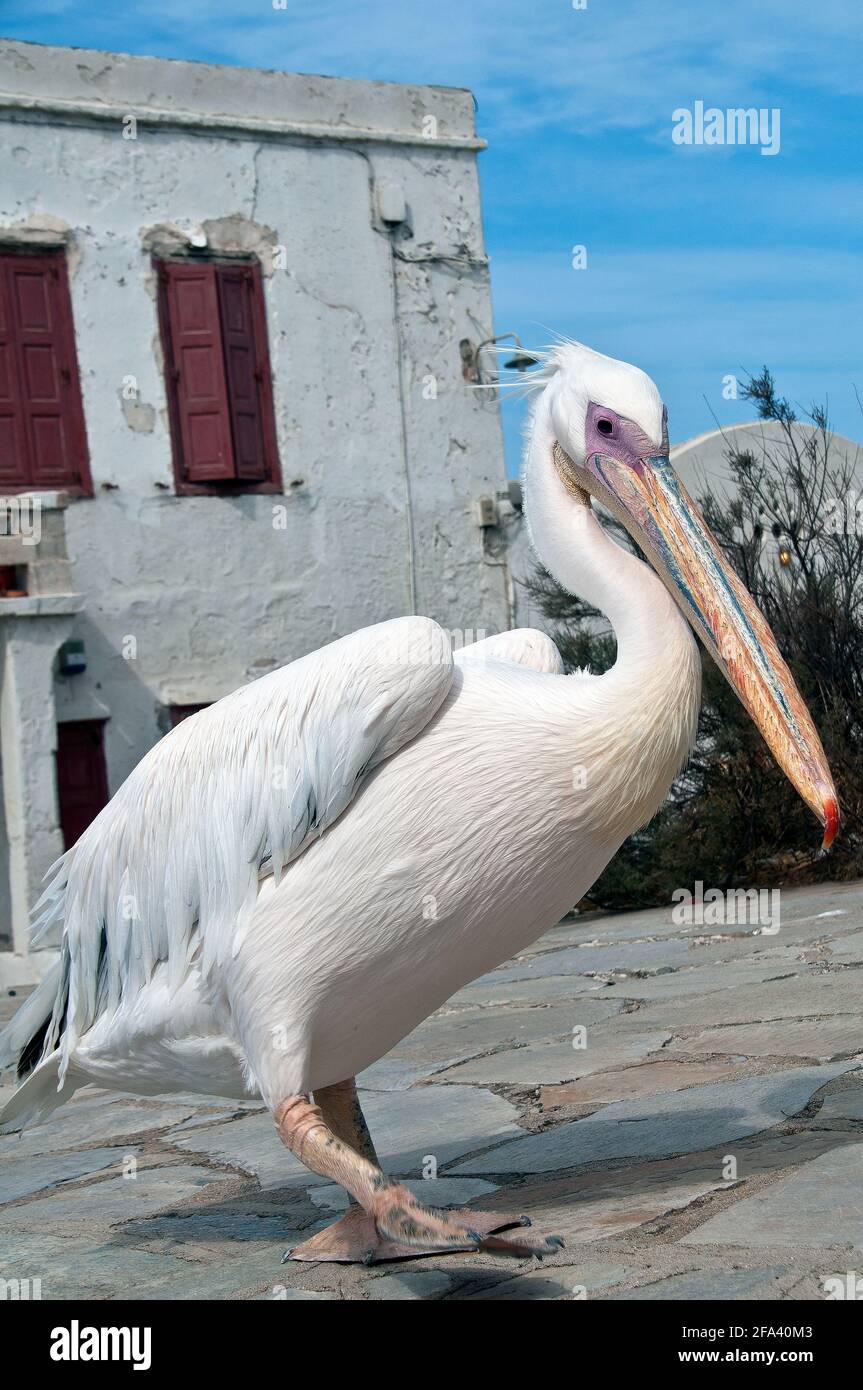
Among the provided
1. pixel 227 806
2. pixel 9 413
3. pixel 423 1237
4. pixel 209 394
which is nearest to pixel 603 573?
pixel 227 806

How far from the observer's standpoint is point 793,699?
115 inches

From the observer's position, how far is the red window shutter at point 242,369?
1156cm

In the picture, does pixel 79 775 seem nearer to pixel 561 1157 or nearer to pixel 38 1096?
pixel 38 1096

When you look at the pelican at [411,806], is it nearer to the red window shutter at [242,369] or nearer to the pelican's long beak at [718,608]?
the pelican's long beak at [718,608]

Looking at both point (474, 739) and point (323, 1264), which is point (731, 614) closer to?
point (474, 739)

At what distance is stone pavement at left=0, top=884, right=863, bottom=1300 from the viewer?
106 inches

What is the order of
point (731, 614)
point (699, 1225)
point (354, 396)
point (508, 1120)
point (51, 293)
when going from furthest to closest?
point (354, 396)
point (51, 293)
point (508, 1120)
point (731, 614)
point (699, 1225)

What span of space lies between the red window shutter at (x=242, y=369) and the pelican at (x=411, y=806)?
8612 mm

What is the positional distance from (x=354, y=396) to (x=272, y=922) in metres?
9.67

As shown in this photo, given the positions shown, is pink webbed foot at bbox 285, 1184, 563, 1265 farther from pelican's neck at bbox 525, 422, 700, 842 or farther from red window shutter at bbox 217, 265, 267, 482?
red window shutter at bbox 217, 265, 267, 482

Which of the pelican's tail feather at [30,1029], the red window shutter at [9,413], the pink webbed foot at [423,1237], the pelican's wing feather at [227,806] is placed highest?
the red window shutter at [9,413]

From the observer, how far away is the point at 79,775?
36.0 feet

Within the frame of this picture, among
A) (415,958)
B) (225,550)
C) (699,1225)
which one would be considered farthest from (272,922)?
(225,550)

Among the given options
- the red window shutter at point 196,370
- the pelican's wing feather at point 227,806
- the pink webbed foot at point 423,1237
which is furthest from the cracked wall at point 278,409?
the pink webbed foot at point 423,1237
